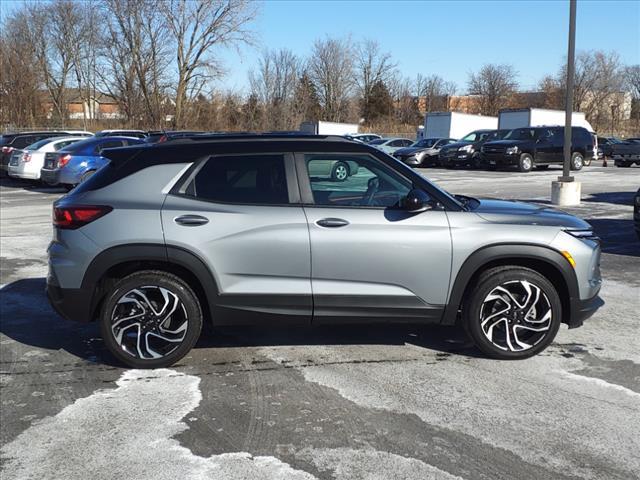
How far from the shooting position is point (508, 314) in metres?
4.87

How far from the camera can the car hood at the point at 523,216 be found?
191 inches

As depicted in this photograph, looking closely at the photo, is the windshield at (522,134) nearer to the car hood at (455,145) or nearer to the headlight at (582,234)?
the car hood at (455,145)

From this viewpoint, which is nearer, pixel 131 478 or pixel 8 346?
pixel 131 478

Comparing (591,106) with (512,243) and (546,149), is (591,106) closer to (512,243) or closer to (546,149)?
(546,149)

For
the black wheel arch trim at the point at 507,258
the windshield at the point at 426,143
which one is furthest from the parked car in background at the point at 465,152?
the black wheel arch trim at the point at 507,258

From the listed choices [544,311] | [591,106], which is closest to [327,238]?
[544,311]

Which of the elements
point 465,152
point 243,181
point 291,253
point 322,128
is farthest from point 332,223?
point 322,128

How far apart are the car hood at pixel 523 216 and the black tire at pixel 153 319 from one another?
229cm

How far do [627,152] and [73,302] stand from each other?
32.8 meters

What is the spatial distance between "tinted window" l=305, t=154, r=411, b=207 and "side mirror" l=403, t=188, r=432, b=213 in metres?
0.12

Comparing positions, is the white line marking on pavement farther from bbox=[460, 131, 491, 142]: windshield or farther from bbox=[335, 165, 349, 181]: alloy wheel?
bbox=[460, 131, 491, 142]: windshield

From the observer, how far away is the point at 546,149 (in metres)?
27.5

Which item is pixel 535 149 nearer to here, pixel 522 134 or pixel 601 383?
pixel 522 134

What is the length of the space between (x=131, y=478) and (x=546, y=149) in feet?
88.4
